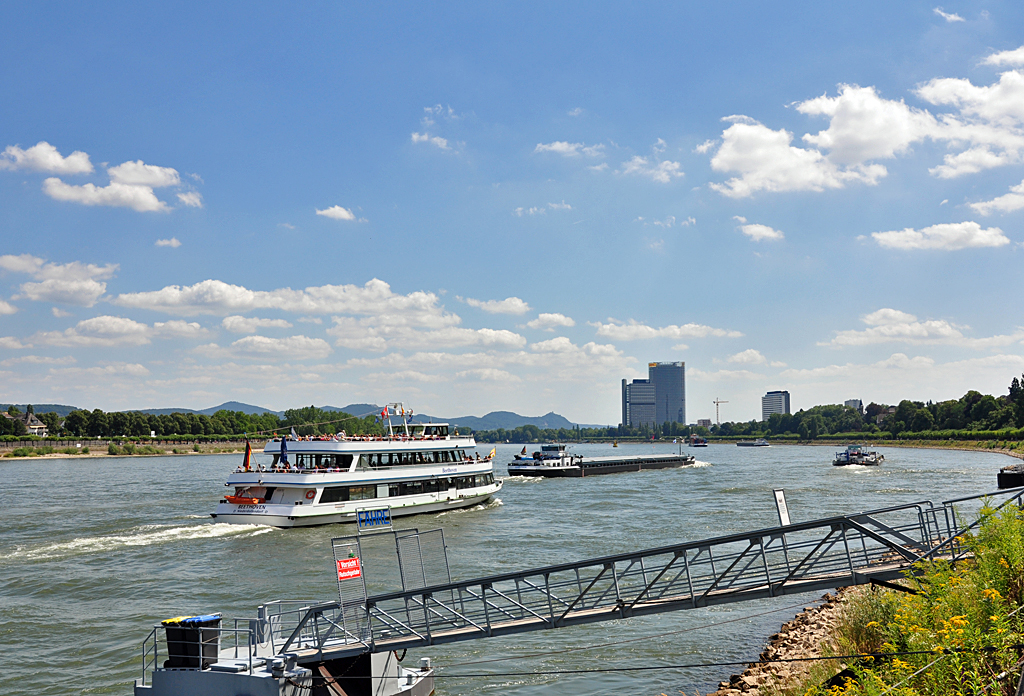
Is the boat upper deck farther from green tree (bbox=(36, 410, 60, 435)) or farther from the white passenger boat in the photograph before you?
green tree (bbox=(36, 410, 60, 435))

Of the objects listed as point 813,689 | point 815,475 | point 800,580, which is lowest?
point 815,475

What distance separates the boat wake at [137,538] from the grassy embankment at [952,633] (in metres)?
33.0

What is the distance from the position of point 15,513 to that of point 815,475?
275 ft

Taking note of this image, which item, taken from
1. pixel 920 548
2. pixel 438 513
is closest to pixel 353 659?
pixel 920 548

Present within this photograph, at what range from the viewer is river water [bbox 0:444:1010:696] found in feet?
62.3

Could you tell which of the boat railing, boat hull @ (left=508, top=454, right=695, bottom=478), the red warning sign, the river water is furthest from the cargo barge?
the red warning sign

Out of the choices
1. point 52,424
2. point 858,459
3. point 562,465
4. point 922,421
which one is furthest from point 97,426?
point 922,421

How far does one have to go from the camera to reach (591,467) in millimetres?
103812

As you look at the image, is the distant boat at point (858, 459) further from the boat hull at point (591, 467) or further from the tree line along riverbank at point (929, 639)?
the tree line along riverbank at point (929, 639)

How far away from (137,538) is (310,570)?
14218mm

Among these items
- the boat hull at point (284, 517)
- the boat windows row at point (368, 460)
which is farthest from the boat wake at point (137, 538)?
the boat windows row at point (368, 460)

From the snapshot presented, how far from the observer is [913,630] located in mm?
10406

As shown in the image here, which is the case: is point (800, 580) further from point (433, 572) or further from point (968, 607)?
point (433, 572)

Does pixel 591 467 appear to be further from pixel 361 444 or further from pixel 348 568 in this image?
pixel 348 568
